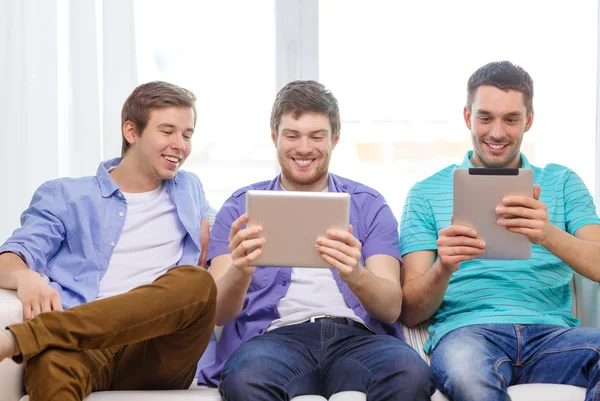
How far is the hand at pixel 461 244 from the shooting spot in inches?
80.8

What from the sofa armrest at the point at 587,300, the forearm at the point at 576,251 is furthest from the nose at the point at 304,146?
the sofa armrest at the point at 587,300

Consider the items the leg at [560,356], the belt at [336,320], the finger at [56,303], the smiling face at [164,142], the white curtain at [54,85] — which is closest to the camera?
the leg at [560,356]

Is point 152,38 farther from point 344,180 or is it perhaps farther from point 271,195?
point 271,195

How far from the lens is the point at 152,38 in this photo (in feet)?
10.4

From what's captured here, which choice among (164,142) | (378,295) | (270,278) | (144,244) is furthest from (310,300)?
(164,142)

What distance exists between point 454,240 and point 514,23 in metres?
1.46

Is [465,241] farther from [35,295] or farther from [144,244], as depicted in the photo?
[35,295]

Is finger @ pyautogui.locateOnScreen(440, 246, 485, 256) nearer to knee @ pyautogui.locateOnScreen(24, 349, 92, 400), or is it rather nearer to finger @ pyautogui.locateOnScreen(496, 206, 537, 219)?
finger @ pyautogui.locateOnScreen(496, 206, 537, 219)

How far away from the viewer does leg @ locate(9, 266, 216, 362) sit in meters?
1.75

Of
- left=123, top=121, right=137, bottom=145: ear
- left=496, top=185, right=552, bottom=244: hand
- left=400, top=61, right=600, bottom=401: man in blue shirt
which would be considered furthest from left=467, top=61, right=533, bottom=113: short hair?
left=123, top=121, right=137, bottom=145: ear

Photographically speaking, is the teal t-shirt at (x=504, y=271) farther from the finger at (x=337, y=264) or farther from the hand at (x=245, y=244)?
the hand at (x=245, y=244)

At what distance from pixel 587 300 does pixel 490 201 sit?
0.61m

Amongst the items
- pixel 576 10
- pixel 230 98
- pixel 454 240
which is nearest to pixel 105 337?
pixel 454 240

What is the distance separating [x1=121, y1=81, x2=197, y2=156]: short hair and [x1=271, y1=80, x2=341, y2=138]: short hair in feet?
1.09
